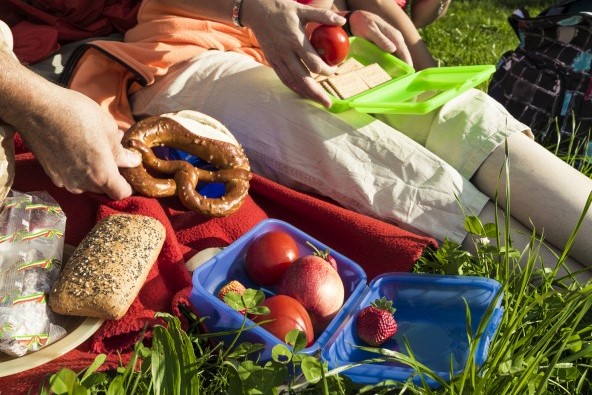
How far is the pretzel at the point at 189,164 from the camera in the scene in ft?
6.04

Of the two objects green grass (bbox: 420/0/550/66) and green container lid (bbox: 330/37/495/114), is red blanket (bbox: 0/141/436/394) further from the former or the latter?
green grass (bbox: 420/0/550/66)

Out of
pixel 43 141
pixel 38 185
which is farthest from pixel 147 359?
pixel 38 185

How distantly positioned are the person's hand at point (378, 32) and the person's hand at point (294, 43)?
1.04 ft

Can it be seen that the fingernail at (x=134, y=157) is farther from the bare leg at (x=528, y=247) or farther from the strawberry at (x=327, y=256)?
the bare leg at (x=528, y=247)

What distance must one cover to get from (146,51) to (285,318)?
3.33 ft

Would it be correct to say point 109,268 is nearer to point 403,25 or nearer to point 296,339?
point 296,339

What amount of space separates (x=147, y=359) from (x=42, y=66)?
113 centimetres

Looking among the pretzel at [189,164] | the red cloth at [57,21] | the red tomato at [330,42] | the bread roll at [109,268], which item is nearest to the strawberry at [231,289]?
the bread roll at [109,268]

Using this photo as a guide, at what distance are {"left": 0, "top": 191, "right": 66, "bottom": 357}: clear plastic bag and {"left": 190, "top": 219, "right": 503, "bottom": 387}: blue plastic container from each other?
11.9 inches

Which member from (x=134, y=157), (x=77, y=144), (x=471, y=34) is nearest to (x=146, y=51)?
(x=134, y=157)

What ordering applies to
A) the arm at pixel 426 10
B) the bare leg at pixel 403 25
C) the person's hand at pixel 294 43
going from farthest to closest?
the arm at pixel 426 10, the bare leg at pixel 403 25, the person's hand at pixel 294 43

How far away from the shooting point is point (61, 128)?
1.59 m

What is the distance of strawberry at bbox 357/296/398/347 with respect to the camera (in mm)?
1573

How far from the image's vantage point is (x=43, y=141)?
1.62 m
